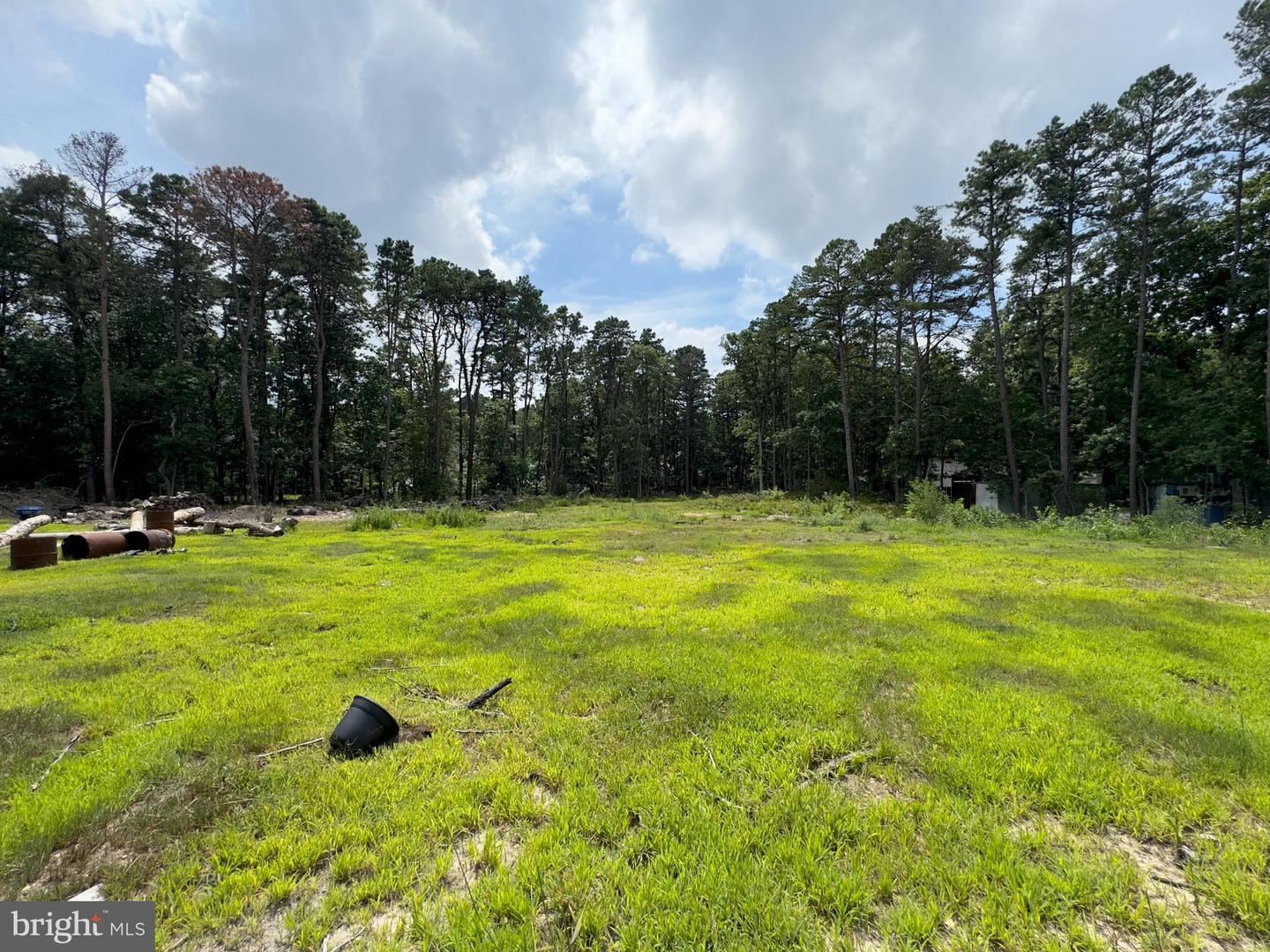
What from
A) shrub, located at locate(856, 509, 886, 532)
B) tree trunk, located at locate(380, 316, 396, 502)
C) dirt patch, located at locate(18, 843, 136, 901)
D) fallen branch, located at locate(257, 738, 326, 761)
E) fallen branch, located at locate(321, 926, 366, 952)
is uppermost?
tree trunk, located at locate(380, 316, 396, 502)

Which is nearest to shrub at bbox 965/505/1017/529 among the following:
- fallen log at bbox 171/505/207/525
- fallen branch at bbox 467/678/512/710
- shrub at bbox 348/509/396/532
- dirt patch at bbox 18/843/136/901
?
fallen branch at bbox 467/678/512/710

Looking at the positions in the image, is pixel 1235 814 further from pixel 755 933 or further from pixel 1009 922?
pixel 755 933

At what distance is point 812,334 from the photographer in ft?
91.1

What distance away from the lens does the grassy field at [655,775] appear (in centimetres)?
168

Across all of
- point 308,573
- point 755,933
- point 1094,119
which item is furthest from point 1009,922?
point 1094,119

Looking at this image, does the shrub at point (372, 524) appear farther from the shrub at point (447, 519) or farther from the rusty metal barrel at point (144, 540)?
the rusty metal barrel at point (144, 540)

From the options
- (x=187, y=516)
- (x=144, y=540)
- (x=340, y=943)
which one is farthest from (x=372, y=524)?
(x=340, y=943)

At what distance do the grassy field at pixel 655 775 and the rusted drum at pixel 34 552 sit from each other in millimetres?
3414

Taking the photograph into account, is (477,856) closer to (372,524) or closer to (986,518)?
(372,524)

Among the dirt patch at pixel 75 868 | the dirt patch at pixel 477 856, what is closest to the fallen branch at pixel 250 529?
the dirt patch at pixel 75 868

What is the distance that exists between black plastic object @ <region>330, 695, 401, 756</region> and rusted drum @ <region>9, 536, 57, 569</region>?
31.9 feet

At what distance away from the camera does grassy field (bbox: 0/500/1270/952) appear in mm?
1685

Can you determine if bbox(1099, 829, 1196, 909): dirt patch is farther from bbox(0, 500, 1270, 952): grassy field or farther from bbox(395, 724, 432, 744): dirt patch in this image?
bbox(395, 724, 432, 744): dirt patch

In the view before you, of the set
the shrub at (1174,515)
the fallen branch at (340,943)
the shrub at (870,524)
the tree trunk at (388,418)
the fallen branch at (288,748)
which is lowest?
the shrub at (870,524)
